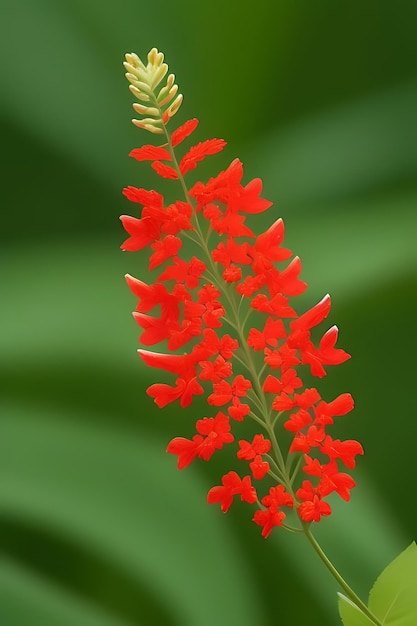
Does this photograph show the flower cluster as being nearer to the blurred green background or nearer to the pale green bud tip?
the pale green bud tip

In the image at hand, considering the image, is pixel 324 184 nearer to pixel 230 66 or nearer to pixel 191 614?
pixel 230 66

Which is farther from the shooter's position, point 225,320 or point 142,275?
point 142,275

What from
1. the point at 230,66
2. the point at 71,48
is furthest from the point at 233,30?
the point at 71,48

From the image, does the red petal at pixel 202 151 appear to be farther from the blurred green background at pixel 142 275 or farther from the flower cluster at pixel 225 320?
the blurred green background at pixel 142 275

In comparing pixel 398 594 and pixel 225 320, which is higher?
pixel 225 320

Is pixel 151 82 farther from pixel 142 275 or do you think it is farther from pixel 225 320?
pixel 142 275

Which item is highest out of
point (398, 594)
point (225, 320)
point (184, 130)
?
point (184, 130)

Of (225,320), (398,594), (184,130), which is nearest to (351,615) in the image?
(398,594)
